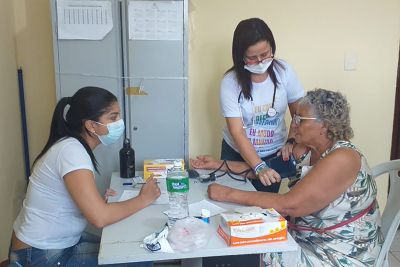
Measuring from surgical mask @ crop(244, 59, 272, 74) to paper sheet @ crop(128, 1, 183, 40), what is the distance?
1.72ft

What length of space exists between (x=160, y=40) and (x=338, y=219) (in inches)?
53.7

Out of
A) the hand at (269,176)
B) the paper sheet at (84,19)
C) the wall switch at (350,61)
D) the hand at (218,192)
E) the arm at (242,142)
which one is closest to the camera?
the hand at (218,192)

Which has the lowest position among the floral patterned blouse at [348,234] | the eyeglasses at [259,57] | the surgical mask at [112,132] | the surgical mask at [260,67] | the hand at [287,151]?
the floral patterned blouse at [348,234]

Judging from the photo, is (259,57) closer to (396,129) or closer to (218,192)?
(218,192)

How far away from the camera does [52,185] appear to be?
1.56 m

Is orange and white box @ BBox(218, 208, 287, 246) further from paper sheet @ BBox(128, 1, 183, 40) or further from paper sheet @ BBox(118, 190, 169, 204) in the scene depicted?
paper sheet @ BBox(128, 1, 183, 40)

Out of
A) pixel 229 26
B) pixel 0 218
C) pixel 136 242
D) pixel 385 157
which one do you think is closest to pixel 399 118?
pixel 385 157

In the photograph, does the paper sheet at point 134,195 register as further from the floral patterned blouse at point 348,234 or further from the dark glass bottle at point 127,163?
the floral patterned blouse at point 348,234

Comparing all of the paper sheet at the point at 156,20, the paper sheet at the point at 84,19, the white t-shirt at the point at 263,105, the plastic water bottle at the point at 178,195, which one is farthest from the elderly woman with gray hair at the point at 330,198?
the paper sheet at the point at 84,19

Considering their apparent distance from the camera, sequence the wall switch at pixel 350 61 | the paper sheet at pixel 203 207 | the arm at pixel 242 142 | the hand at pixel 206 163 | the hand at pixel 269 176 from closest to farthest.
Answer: the paper sheet at pixel 203 207 < the hand at pixel 269 176 < the arm at pixel 242 142 < the hand at pixel 206 163 < the wall switch at pixel 350 61

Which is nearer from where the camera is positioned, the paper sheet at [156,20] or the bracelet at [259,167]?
the bracelet at [259,167]

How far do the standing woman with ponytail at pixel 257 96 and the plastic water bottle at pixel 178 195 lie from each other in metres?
0.49

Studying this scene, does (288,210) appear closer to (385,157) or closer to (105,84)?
(105,84)

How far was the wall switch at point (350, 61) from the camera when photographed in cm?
282
